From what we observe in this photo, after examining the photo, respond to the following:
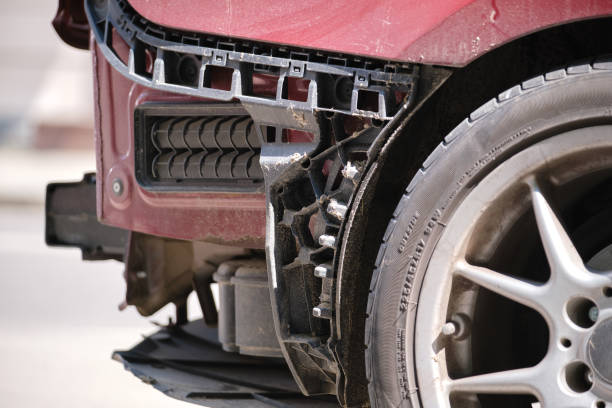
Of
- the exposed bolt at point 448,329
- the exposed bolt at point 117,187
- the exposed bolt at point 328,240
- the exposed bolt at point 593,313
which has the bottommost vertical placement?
the exposed bolt at point 448,329

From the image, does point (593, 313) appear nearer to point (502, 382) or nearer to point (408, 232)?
point (502, 382)

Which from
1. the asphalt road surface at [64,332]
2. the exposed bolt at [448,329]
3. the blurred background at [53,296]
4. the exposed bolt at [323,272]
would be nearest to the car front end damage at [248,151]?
the exposed bolt at [323,272]

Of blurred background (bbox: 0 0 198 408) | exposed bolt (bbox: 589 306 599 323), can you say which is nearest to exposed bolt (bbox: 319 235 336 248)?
exposed bolt (bbox: 589 306 599 323)

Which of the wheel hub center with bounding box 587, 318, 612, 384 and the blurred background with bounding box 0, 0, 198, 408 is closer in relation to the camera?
the wheel hub center with bounding box 587, 318, 612, 384

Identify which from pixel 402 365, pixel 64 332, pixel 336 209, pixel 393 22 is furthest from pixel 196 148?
pixel 64 332

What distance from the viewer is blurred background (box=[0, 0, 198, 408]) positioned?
4.34 meters

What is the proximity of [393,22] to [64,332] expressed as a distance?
3603 millimetres

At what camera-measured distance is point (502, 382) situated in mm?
2305

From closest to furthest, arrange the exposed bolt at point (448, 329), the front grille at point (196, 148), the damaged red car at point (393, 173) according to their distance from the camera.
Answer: the damaged red car at point (393, 173), the exposed bolt at point (448, 329), the front grille at point (196, 148)

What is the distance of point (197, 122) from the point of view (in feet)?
10.1

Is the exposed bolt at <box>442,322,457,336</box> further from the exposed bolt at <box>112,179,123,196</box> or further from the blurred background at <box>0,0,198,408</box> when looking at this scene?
the blurred background at <box>0,0,198,408</box>

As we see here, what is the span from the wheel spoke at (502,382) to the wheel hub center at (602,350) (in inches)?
5.3

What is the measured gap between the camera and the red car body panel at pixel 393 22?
7.47ft

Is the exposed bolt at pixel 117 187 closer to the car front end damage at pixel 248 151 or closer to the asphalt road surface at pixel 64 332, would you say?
the car front end damage at pixel 248 151
